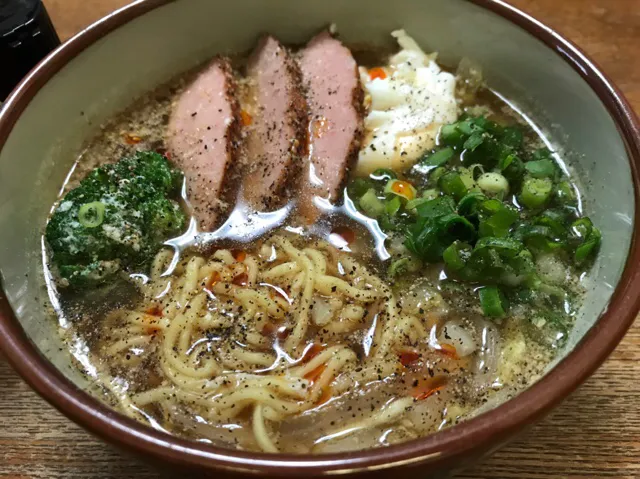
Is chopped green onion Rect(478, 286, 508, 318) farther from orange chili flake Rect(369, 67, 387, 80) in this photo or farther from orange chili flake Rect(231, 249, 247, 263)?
orange chili flake Rect(369, 67, 387, 80)

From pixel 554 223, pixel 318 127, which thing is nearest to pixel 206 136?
pixel 318 127

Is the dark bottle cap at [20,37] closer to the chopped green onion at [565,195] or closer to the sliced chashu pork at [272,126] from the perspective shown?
the sliced chashu pork at [272,126]

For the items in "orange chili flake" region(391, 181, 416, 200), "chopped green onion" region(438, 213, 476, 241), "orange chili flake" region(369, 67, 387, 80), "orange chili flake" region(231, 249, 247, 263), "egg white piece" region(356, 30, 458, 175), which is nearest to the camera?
"chopped green onion" region(438, 213, 476, 241)

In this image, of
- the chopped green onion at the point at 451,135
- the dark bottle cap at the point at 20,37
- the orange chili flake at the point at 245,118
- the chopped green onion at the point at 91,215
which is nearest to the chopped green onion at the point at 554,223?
the chopped green onion at the point at 451,135

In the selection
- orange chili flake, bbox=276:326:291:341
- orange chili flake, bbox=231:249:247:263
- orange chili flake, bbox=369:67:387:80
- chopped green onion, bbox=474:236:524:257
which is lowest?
orange chili flake, bbox=276:326:291:341

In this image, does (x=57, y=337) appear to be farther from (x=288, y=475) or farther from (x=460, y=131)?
(x=460, y=131)

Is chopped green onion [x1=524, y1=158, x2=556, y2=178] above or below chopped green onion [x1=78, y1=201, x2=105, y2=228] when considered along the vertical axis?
below

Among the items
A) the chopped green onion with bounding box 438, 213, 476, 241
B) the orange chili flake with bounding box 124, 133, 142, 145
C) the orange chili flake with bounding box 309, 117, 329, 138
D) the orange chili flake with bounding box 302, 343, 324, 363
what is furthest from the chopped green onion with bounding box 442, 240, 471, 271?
the orange chili flake with bounding box 124, 133, 142, 145

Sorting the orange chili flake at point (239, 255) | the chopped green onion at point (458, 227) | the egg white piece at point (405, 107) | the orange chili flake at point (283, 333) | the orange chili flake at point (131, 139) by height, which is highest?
the orange chili flake at point (131, 139)
